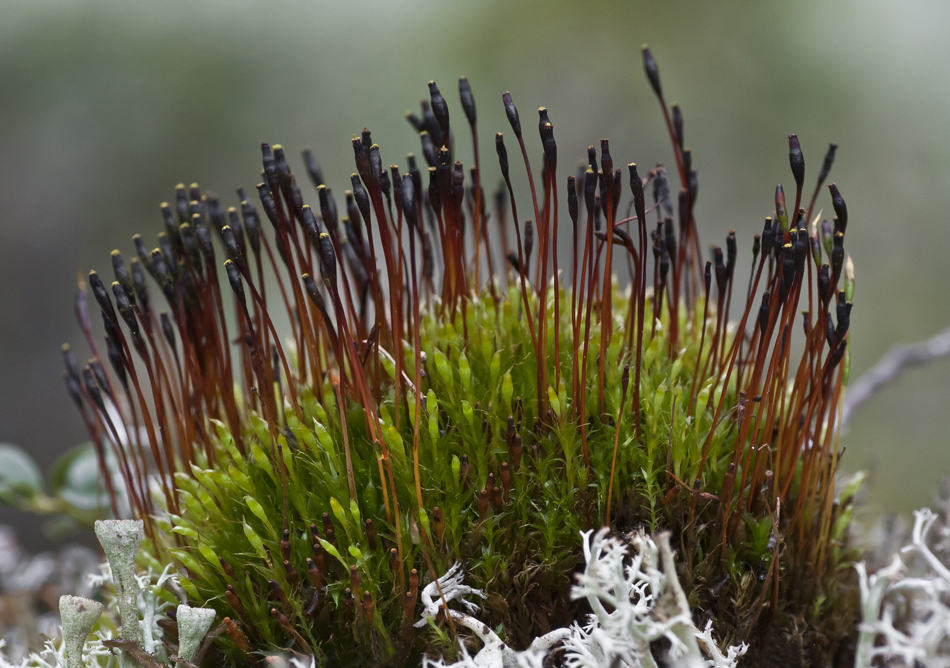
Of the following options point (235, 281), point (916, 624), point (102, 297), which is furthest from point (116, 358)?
point (916, 624)

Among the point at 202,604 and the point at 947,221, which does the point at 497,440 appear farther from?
the point at 947,221

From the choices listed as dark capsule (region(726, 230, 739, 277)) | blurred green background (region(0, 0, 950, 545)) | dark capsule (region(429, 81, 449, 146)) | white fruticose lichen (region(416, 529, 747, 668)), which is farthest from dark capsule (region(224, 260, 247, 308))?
blurred green background (region(0, 0, 950, 545))

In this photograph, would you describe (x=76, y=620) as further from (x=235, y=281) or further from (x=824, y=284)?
(x=824, y=284)

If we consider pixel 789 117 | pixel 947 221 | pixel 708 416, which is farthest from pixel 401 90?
pixel 708 416

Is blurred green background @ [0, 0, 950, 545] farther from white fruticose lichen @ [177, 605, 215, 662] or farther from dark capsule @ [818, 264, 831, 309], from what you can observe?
white fruticose lichen @ [177, 605, 215, 662]

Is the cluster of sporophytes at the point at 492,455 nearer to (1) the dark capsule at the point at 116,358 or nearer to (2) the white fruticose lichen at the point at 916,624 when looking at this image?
(1) the dark capsule at the point at 116,358

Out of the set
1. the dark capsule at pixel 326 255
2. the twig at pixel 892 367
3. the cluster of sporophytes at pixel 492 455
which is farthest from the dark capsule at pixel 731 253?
the twig at pixel 892 367
